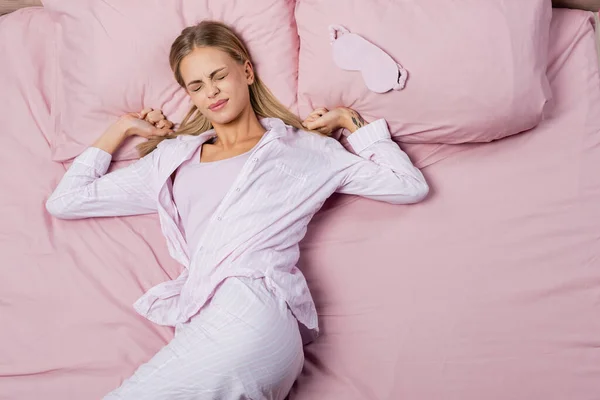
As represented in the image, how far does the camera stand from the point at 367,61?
1.44 metres

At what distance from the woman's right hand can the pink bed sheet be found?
20 cm

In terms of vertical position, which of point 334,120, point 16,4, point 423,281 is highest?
point 16,4

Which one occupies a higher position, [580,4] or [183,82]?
[580,4]

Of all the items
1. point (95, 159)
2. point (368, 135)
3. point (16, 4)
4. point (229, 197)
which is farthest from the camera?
Answer: point (16, 4)

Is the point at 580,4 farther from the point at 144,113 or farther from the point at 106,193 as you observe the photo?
the point at 106,193

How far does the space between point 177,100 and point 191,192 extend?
0.29 m

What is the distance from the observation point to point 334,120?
148cm

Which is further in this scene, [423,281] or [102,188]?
[102,188]

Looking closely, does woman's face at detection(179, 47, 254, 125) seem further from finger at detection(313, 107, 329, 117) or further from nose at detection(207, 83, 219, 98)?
finger at detection(313, 107, 329, 117)

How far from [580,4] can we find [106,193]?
3.96ft

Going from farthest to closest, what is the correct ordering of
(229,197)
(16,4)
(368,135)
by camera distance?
1. (16,4)
2. (368,135)
3. (229,197)

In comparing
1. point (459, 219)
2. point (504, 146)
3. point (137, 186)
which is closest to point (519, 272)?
point (459, 219)

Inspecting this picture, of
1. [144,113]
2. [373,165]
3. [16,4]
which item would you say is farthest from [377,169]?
[16,4]

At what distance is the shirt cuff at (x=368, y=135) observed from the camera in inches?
57.4
